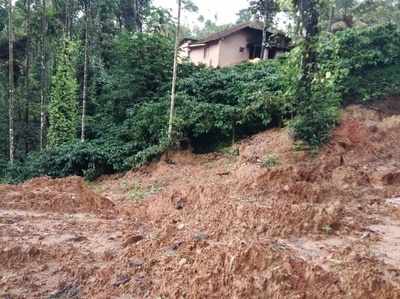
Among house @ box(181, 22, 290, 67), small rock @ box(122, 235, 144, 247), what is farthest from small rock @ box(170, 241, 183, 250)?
house @ box(181, 22, 290, 67)

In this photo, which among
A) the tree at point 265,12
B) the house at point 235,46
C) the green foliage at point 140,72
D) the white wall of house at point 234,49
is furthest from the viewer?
the white wall of house at point 234,49

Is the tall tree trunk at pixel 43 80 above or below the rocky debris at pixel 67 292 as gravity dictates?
above

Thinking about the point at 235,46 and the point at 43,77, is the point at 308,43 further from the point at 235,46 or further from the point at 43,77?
the point at 235,46

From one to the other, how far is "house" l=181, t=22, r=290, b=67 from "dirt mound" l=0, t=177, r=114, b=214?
15431 mm

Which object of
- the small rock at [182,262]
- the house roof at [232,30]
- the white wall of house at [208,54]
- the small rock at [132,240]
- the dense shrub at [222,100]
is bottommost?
the small rock at [132,240]

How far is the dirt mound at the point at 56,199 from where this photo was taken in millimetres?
6586

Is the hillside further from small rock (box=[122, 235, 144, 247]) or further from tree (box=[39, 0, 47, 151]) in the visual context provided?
tree (box=[39, 0, 47, 151])

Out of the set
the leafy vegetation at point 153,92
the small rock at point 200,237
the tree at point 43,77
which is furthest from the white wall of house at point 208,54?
the small rock at point 200,237

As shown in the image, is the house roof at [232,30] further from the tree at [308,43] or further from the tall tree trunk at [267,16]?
the tree at [308,43]

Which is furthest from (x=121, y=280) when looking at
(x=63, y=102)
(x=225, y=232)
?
(x=63, y=102)

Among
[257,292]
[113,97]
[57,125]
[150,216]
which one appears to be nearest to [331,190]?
[150,216]

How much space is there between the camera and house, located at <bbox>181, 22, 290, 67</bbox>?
21.8 meters

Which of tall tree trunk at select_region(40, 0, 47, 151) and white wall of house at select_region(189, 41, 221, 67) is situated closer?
tall tree trunk at select_region(40, 0, 47, 151)

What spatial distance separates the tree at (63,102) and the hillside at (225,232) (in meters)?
7.45
